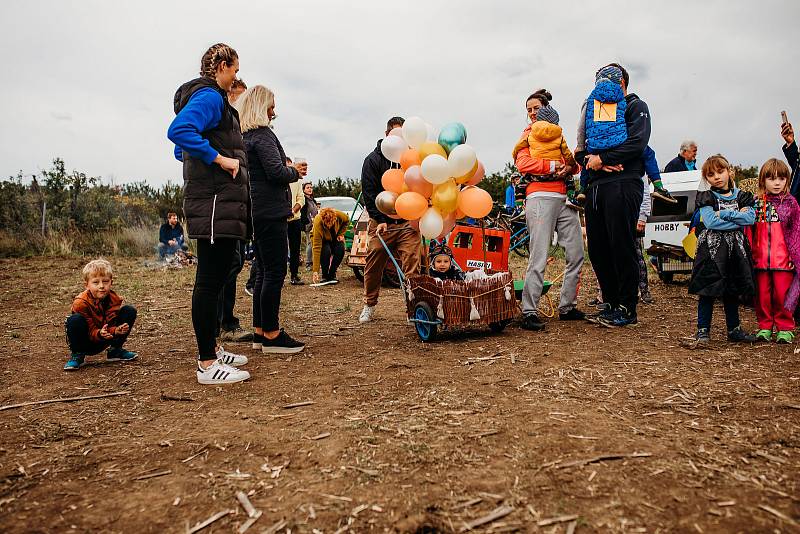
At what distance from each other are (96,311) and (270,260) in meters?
1.29

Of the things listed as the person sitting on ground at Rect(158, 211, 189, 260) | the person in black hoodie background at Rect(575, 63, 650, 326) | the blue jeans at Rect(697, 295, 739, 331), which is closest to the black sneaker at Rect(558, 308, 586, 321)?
the person in black hoodie background at Rect(575, 63, 650, 326)

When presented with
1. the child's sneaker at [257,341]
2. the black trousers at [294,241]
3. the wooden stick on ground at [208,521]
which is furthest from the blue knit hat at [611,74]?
the black trousers at [294,241]

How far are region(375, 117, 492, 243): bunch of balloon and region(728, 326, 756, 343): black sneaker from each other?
205 cm

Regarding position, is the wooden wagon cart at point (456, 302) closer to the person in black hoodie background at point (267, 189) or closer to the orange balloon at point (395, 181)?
the orange balloon at point (395, 181)

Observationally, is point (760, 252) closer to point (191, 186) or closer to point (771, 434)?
point (771, 434)

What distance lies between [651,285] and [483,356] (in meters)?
5.36

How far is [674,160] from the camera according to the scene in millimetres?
8469

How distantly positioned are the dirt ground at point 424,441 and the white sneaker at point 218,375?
8 cm

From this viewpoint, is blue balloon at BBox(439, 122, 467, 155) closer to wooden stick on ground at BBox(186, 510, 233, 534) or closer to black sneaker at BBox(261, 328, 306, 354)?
black sneaker at BBox(261, 328, 306, 354)

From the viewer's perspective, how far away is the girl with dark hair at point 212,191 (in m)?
3.54

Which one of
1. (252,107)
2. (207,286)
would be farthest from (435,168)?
(207,286)

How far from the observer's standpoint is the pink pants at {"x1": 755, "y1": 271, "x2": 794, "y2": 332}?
4375mm

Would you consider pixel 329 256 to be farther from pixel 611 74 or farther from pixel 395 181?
pixel 611 74

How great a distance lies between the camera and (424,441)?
2541mm
